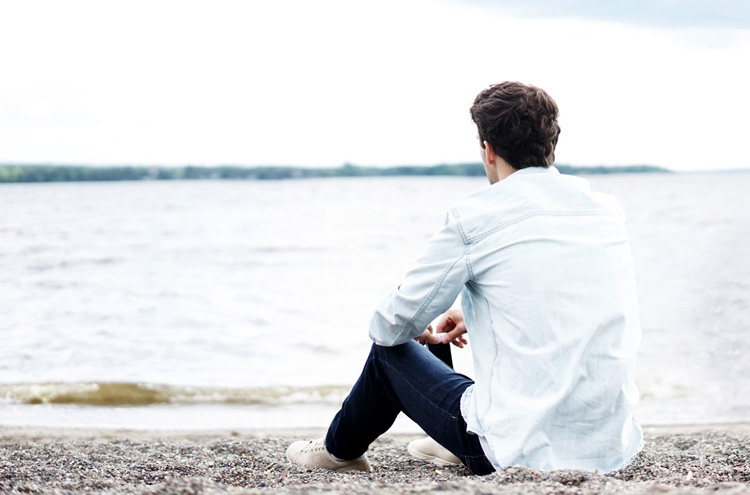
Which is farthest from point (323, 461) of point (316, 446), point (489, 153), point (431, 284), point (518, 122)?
point (518, 122)

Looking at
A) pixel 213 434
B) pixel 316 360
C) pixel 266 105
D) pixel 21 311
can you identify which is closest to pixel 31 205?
pixel 266 105

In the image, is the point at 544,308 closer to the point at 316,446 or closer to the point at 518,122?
the point at 518,122

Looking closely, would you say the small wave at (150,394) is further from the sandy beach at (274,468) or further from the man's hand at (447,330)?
the man's hand at (447,330)

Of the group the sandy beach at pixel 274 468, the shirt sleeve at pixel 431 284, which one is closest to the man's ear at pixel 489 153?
the shirt sleeve at pixel 431 284

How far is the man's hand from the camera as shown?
2482 mm

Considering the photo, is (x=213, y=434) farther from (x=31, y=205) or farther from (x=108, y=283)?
(x=31, y=205)

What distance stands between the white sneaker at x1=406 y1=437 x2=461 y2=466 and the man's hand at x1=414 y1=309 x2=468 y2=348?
0.63m

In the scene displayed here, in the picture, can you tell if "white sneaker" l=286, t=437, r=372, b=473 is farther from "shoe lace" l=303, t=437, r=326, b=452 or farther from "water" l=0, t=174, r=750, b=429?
"water" l=0, t=174, r=750, b=429

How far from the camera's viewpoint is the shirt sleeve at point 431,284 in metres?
1.90

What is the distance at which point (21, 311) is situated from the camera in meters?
8.53

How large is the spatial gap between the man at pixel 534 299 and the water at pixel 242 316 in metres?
3.11

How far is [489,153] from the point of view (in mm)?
2031

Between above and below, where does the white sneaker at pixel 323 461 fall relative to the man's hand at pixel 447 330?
below

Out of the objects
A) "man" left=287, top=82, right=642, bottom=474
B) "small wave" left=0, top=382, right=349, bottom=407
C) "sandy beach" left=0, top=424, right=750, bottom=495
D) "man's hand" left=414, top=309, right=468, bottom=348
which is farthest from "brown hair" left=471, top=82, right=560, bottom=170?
"small wave" left=0, top=382, right=349, bottom=407
